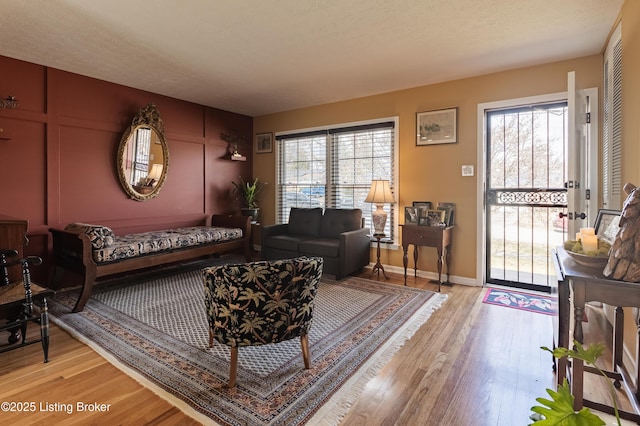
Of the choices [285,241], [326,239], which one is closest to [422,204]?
[326,239]

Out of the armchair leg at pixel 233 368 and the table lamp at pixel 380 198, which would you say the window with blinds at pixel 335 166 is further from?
the armchair leg at pixel 233 368

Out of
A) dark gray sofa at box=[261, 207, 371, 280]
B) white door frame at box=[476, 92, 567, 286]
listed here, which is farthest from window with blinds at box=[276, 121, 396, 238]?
white door frame at box=[476, 92, 567, 286]

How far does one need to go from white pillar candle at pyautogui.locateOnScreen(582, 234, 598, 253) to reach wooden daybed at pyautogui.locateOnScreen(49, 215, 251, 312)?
12.6 ft

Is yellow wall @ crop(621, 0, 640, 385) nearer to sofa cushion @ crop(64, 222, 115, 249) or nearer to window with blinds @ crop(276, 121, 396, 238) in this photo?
window with blinds @ crop(276, 121, 396, 238)

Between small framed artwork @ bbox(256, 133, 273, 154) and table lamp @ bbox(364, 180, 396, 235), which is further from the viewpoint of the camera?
small framed artwork @ bbox(256, 133, 273, 154)

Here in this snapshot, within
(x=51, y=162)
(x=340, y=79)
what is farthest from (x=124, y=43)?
(x=340, y=79)

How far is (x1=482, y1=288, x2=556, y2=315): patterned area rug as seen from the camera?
10.3ft

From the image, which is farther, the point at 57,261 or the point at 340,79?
the point at 340,79

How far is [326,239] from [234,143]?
2535 millimetres

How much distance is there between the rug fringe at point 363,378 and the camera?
1.66 m

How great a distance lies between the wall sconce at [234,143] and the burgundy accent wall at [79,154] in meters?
0.38

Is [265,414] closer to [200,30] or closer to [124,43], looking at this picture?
[200,30]

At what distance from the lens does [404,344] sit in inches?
96.0

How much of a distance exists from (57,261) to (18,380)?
1.94m
